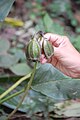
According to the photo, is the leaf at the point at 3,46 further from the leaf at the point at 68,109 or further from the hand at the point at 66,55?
the hand at the point at 66,55

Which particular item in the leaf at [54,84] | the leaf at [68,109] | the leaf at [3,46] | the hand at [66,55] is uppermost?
the hand at [66,55]

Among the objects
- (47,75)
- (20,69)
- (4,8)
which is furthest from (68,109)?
(4,8)

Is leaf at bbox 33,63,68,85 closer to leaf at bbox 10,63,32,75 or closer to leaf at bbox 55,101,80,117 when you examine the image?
leaf at bbox 55,101,80,117

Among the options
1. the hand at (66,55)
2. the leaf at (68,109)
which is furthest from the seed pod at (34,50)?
the leaf at (68,109)

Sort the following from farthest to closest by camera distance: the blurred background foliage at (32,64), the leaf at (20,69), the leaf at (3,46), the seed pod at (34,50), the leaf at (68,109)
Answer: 1. the leaf at (3,46)
2. the leaf at (20,69)
3. the leaf at (68,109)
4. the blurred background foliage at (32,64)
5. the seed pod at (34,50)

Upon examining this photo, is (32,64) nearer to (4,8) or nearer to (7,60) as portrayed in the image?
(7,60)
